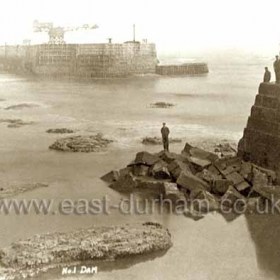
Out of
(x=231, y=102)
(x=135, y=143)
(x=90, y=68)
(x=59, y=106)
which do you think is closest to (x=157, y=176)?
(x=135, y=143)

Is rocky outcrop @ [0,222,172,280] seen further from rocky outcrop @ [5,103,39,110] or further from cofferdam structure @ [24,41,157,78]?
cofferdam structure @ [24,41,157,78]

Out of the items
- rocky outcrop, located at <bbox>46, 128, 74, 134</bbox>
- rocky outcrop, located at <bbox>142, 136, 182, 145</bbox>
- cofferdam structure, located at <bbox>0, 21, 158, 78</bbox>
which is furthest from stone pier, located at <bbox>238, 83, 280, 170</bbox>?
cofferdam structure, located at <bbox>0, 21, 158, 78</bbox>

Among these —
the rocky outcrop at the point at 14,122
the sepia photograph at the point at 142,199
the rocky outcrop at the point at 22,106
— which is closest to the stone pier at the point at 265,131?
the sepia photograph at the point at 142,199

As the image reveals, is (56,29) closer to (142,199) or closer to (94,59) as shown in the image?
(94,59)

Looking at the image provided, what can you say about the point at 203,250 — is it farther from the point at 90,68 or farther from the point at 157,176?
the point at 90,68

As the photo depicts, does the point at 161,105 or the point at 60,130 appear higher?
the point at 161,105

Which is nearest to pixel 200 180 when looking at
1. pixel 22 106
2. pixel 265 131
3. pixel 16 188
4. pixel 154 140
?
pixel 265 131
